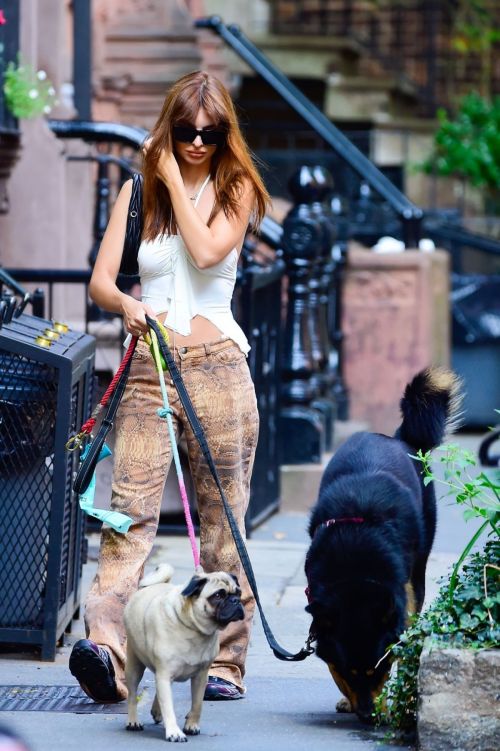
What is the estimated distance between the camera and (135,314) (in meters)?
4.54

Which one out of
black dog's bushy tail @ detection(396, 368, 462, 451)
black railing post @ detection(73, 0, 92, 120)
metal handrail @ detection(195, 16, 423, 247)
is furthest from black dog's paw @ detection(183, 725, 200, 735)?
metal handrail @ detection(195, 16, 423, 247)

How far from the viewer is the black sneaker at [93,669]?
175 inches

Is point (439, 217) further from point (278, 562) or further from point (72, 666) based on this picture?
point (72, 666)

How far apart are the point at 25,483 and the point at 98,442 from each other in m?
0.69

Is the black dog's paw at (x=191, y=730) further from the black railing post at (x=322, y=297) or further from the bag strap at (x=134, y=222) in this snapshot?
the black railing post at (x=322, y=297)

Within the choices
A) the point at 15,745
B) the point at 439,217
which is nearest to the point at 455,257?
the point at 439,217

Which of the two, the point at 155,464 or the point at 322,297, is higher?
the point at 155,464

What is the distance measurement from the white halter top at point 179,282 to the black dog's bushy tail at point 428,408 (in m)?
1.01

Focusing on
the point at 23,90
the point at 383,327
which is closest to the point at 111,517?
the point at 23,90

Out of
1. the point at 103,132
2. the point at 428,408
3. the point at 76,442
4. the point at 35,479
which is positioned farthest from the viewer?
the point at 103,132

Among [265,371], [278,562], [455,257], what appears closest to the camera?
[278,562]

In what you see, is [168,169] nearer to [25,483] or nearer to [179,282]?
[179,282]

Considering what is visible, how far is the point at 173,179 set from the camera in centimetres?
461

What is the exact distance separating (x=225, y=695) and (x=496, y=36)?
15.3 m
